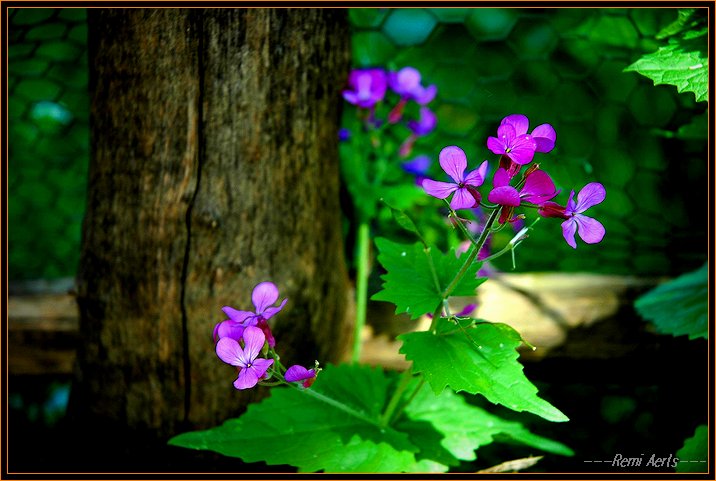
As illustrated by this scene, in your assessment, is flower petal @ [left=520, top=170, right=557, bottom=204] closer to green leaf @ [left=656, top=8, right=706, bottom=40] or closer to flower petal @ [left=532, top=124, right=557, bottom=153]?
flower petal @ [left=532, top=124, right=557, bottom=153]

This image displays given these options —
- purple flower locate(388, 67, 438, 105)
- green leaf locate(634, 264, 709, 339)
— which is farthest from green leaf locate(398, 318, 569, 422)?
purple flower locate(388, 67, 438, 105)

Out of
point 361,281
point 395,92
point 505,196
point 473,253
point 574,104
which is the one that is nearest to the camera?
point 505,196

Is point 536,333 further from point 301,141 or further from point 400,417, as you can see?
point 301,141

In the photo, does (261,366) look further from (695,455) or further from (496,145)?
(695,455)

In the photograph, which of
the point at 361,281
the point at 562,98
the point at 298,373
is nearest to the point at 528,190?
the point at 298,373

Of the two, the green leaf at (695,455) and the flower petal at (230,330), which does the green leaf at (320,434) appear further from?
the green leaf at (695,455)

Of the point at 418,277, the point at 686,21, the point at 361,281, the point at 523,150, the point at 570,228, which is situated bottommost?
the point at 361,281

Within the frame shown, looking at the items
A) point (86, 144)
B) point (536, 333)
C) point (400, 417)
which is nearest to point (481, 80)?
point (536, 333)
